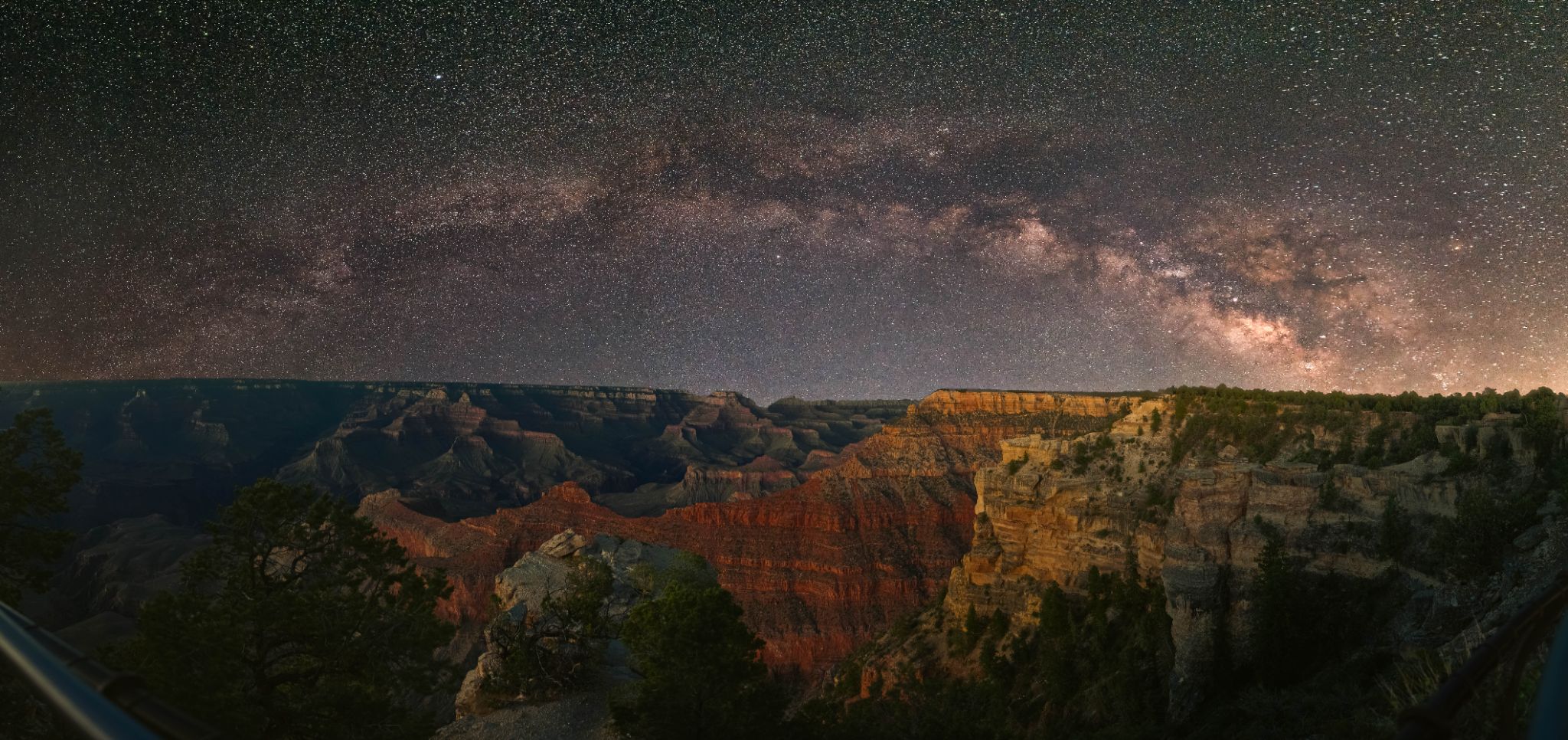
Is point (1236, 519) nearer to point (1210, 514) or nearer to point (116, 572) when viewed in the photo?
point (1210, 514)

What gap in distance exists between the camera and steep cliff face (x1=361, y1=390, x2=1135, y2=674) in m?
65.2

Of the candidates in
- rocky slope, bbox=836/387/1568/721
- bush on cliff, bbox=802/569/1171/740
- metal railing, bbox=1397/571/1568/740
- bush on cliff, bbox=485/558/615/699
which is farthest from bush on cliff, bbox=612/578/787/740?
metal railing, bbox=1397/571/1568/740

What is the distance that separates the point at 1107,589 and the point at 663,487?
414ft

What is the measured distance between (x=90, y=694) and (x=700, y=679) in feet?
55.3

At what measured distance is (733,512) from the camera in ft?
261

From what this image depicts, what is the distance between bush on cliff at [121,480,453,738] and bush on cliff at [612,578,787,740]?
516 cm

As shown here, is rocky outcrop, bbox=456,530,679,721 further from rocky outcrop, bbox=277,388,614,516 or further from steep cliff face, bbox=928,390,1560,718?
rocky outcrop, bbox=277,388,614,516

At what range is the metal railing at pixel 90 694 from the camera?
2.25 meters

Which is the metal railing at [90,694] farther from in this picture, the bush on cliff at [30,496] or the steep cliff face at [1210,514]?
the steep cliff face at [1210,514]

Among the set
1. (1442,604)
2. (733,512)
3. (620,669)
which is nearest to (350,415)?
(733,512)

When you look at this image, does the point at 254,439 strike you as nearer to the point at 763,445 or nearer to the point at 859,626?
the point at 763,445

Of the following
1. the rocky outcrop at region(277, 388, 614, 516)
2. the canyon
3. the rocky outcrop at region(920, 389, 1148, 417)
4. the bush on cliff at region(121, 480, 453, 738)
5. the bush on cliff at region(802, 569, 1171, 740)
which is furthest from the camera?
the rocky outcrop at region(277, 388, 614, 516)

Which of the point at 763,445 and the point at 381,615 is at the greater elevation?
the point at 381,615

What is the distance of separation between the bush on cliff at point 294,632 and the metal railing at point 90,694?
31.3ft
